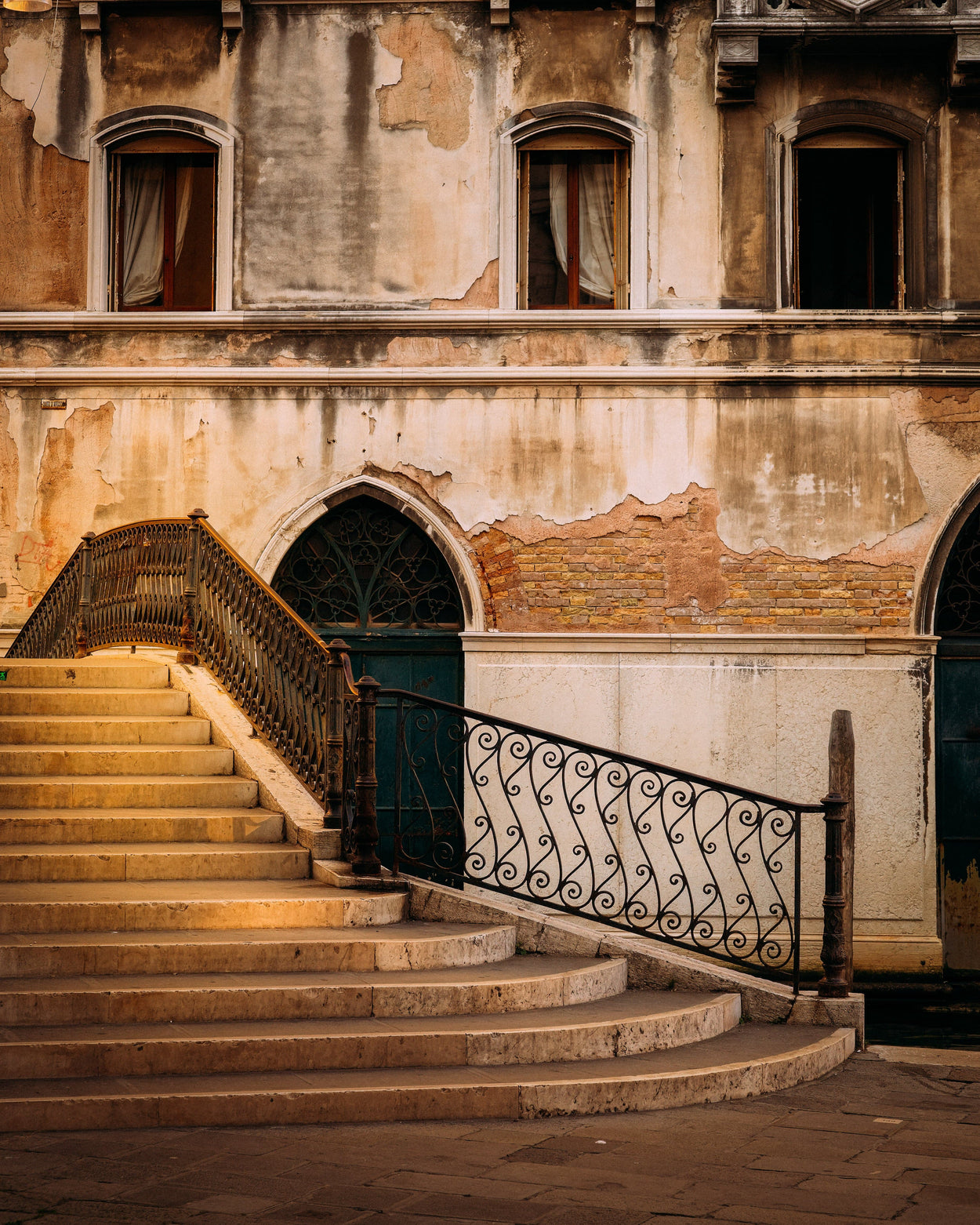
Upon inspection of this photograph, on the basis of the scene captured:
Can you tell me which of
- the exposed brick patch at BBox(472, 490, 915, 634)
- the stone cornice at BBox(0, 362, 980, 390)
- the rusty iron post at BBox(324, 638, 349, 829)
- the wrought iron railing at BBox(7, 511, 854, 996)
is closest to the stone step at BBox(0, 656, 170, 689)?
the wrought iron railing at BBox(7, 511, 854, 996)

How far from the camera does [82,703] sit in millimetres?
9734

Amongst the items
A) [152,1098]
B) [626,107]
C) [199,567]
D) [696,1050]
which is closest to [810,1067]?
[696,1050]

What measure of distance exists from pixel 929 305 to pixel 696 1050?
7.91 m

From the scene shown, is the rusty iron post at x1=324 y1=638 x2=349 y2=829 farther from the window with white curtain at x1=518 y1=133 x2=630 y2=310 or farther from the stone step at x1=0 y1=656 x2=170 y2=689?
the window with white curtain at x1=518 y1=133 x2=630 y2=310

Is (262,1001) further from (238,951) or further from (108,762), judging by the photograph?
(108,762)

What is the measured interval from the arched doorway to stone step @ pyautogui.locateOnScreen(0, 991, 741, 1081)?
19.7ft

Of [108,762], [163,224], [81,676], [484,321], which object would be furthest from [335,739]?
[163,224]

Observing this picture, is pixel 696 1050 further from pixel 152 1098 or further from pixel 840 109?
pixel 840 109

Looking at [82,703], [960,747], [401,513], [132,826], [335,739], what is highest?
[401,513]

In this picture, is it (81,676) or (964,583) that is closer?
(81,676)

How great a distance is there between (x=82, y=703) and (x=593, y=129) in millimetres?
6976

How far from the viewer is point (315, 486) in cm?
1278

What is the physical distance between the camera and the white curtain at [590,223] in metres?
13.1

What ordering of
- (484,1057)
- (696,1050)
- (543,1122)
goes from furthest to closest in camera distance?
1. (696,1050)
2. (484,1057)
3. (543,1122)
